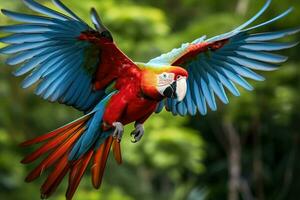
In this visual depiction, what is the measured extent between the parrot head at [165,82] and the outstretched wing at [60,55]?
7cm

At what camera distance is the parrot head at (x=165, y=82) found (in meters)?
1.00

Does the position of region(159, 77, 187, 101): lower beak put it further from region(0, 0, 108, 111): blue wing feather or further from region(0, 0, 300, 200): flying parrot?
region(0, 0, 108, 111): blue wing feather

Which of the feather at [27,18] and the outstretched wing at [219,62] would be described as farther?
the outstretched wing at [219,62]

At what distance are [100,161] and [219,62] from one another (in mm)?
284

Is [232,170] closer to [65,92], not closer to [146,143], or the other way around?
[146,143]

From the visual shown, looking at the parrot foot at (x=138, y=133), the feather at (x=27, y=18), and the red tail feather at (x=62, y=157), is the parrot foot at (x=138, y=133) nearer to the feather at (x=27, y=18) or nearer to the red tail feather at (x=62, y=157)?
the red tail feather at (x=62, y=157)

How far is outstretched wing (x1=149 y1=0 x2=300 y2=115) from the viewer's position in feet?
3.57

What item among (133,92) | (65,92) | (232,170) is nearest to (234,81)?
(133,92)

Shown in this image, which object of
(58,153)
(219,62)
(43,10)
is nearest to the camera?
(43,10)

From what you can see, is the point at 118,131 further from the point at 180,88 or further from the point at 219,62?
the point at 219,62

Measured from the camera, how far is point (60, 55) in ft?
3.58

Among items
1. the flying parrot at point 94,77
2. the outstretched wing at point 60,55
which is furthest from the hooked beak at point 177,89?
the outstretched wing at point 60,55

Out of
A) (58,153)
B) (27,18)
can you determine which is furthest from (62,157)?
(27,18)

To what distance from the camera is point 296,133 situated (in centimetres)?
547
